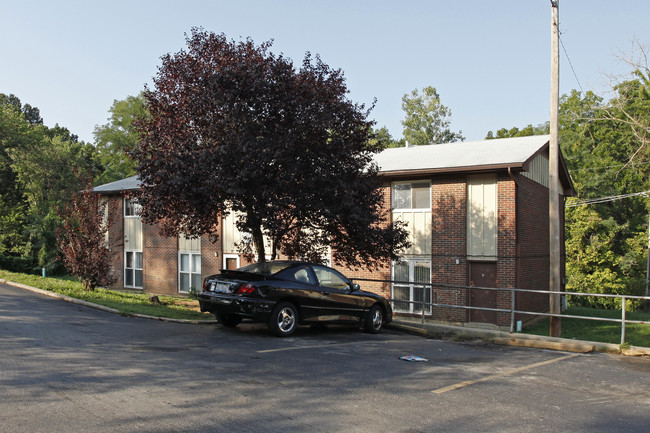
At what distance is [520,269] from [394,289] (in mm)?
4537

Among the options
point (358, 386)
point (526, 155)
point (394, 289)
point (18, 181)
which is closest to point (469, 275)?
point (394, 289)

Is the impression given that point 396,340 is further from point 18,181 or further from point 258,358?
point 18,181

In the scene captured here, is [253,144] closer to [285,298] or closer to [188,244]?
[285,298]

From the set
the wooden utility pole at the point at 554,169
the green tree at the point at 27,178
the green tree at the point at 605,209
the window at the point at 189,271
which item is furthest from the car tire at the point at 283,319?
the green tree at the point at 27,178

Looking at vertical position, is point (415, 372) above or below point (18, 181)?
below

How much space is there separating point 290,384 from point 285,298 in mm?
4074

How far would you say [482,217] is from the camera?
18859mm

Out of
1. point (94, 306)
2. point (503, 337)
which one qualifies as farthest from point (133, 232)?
point (503, 337)

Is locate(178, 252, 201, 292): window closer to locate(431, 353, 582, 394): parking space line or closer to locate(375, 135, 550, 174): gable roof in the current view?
locate(375, 135, 550, 174): gable roof

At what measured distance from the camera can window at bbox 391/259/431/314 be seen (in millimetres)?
19875

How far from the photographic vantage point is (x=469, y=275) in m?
19.1

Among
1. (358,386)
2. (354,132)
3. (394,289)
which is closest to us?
(358,386)

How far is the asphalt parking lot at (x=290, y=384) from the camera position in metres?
5.58

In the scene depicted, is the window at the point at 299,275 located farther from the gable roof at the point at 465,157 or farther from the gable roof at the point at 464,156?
the gable roof at the point at 465,157
